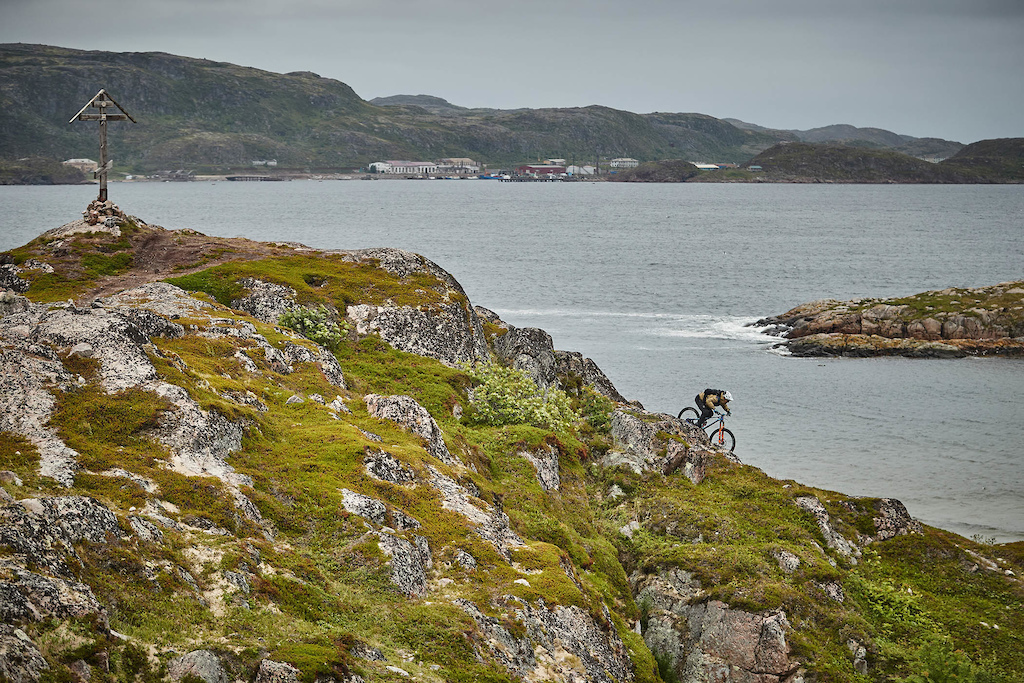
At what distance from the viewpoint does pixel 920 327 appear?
261ft

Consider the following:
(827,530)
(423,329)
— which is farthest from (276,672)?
(423,329)

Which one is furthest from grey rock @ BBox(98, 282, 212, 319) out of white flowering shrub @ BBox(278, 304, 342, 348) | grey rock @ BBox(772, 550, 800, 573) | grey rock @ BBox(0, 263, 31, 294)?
grey rock @ BBox(772, 550, 800, 573)

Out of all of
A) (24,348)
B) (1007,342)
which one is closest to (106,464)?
(24,348)

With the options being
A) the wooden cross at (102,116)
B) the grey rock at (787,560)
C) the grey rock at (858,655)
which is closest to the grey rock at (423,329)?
the grey rock at (787,560)

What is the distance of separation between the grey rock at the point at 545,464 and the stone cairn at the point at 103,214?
2568 centimetres

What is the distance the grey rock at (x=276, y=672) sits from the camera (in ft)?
36.2

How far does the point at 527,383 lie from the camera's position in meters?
29.6

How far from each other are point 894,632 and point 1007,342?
6832 centimetres

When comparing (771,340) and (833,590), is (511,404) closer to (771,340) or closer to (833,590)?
(833,590)

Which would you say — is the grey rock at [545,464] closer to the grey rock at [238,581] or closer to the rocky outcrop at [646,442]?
the rocky outcrop at [646,442]

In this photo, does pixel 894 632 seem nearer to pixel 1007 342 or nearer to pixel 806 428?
pixel 806 428

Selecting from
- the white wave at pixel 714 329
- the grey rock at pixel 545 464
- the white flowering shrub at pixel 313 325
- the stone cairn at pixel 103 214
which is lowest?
the white wave at pixel 714 329

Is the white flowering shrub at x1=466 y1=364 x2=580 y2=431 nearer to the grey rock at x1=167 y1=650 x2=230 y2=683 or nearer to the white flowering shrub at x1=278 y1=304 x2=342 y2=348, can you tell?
the white flowering shrub at x1=278 y1=304 x2=342 y2=348

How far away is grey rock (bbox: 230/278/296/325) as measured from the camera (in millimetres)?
31872
